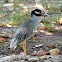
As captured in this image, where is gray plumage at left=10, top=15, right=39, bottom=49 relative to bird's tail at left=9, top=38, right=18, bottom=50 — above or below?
above

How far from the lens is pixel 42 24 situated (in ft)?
17.9

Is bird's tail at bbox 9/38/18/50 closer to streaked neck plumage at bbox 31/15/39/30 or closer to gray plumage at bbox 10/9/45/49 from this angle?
gray plumage at bbox 10/9/45/49

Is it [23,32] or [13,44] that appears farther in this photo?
[23,32]

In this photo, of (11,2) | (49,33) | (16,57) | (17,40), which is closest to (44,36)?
(49,33)

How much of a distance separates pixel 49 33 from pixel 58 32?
0.26 metres

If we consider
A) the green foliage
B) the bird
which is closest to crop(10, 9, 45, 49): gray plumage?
the bird

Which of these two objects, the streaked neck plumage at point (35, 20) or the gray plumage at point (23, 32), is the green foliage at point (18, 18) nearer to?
the streaked neck plumage at point (35, 20)

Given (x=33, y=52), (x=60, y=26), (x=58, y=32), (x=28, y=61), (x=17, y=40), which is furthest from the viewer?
(x=60, y=26)

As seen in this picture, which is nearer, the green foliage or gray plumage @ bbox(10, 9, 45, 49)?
gray plumage @ bbox(10, 9, 45, 49)

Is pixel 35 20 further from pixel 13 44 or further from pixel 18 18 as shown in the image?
pixel 18 18

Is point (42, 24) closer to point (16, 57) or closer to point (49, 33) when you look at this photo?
point (49, 33)

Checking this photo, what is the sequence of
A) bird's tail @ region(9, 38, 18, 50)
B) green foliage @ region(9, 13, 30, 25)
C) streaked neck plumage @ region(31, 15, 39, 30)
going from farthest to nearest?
green foliage @ region(9, 13, 30, 25), streaked neck plumage @ region(31, 15, 39, 30), bird's tail @ region(9, 38, 18, 50)

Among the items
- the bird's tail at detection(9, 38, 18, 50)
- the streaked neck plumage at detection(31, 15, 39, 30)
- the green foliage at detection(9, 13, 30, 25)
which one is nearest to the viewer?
the bird's tail at detection(9, 38, 18, 50)

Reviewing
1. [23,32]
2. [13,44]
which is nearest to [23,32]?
[23,32]
